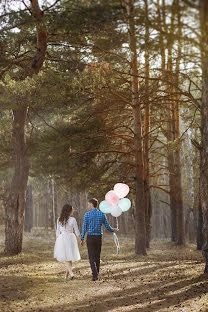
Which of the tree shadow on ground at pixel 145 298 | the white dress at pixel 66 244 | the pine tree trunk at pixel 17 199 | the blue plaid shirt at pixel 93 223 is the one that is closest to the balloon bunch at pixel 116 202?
the pine tree trunk at pixel 17 199

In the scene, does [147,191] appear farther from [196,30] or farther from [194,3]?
[194,3]

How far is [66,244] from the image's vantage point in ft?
32.0

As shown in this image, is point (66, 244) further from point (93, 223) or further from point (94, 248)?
point (93, 223)

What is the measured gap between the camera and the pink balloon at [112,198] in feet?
47.1

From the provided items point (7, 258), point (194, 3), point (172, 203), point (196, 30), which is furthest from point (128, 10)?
point (172, 203)

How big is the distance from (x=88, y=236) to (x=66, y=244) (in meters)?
0.60

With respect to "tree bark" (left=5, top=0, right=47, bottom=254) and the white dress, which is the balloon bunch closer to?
"tree bark" (left=5, top=0, right=47, bottom=254)

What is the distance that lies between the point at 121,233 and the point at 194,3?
35533 mm

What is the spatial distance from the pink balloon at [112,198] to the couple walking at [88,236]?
459 centimetres

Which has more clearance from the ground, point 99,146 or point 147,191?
point 99,146

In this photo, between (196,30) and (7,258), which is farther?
(7,258)

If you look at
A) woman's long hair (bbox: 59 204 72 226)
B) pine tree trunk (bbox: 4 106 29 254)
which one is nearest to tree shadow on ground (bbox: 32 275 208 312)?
woman's long hair (bbox: 59 204 72 226)

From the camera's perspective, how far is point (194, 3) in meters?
4.39

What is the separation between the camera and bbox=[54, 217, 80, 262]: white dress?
31.6 ft
